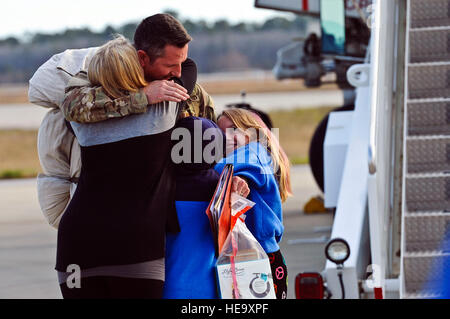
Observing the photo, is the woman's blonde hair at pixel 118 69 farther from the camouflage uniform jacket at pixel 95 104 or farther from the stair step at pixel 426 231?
the stair step at pixel 426 231

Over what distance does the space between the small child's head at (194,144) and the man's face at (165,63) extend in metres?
0.16

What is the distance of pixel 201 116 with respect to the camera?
3.20 meters

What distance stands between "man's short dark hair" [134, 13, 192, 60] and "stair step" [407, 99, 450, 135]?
9.11ft

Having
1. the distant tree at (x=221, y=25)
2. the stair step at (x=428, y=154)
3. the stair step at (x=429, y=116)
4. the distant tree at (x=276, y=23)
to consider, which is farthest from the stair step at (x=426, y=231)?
the distant tree at (x=221, y=25)

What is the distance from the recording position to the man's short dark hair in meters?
2.89

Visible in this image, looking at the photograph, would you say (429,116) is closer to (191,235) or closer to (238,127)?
(238,127)

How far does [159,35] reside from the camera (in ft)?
9.50

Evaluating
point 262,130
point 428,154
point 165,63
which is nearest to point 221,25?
point 428,154

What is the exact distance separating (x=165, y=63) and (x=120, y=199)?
465 millimetres

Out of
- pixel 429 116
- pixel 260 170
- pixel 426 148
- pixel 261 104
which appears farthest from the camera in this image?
pixel 261 104

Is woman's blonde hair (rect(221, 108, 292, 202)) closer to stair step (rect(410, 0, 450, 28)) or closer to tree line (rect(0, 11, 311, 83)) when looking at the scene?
stair step (rect(410, 0, 450, 28))
